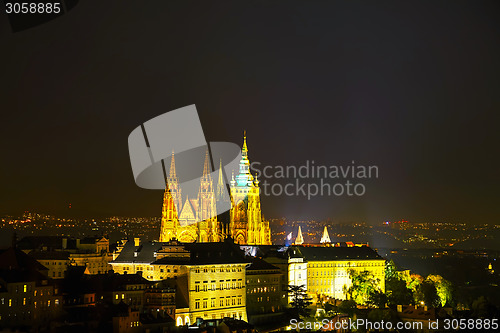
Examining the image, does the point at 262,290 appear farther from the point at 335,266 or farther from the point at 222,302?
the point at 335,266

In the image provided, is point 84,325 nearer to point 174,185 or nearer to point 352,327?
point 352,327

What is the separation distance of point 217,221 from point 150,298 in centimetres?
4486

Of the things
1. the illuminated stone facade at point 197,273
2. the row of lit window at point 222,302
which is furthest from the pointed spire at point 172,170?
the row of lit window at point 222,302

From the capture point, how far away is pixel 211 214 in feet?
388

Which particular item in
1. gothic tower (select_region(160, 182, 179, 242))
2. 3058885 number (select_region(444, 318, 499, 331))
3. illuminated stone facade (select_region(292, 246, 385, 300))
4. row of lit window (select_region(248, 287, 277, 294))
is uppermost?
gothic tower (select_region(160, 182, 179, 242))

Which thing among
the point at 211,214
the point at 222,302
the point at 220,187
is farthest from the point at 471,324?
the point at 220,187

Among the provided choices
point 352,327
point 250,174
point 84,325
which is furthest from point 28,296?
point 250,174

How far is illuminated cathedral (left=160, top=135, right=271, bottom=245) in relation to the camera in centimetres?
11606

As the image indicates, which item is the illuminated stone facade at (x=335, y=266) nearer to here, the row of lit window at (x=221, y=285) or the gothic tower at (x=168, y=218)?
the gothic tower at (x=168, y=218)

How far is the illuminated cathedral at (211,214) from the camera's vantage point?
11606cm

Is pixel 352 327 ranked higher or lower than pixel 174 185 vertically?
lower

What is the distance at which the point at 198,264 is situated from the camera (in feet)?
264

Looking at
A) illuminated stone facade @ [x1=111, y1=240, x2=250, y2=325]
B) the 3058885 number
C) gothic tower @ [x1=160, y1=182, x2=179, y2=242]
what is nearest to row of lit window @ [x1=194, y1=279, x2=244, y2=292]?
illuminated stone facade @ [x1=111, y1=240, x2=250, y2=325]

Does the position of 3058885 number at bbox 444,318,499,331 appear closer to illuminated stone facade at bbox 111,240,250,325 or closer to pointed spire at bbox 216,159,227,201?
illuminated stone facade at bbox 111,240,250,325
